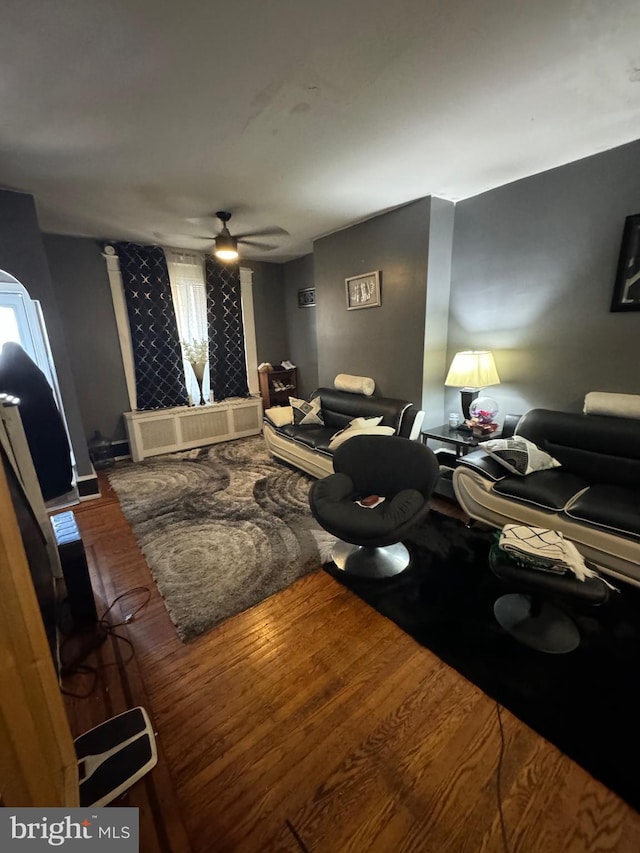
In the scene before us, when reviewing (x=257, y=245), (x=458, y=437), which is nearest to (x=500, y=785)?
(x=458, y=437)

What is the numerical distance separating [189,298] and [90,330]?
1.22 metres

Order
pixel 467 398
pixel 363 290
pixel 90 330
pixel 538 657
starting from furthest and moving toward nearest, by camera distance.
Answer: pixel 90 330
pixel 363 290
pixel 467 398
pixel 538 657

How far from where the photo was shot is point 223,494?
3.15 m

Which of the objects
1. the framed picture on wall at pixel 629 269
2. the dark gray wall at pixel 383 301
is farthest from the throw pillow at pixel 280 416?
the framed picture on wall at pixel 629 269

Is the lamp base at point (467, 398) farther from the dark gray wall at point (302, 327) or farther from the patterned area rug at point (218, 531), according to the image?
the dark gray wall at point (302, 327)

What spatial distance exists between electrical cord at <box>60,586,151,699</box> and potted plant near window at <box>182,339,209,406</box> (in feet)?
9.93

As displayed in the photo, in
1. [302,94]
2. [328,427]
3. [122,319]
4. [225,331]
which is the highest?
[302,94]

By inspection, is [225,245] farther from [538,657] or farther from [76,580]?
[538,657]

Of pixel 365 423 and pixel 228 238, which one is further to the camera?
pixel 365 423

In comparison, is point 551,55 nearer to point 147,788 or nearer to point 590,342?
point 590,342

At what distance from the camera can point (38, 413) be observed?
2059 mm

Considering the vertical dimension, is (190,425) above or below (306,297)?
below

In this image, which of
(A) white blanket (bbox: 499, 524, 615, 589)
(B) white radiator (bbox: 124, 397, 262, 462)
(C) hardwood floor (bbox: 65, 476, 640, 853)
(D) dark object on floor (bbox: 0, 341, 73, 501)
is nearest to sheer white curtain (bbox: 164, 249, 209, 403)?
(B) white radiator (bbox: 124, 397, 262, 462)

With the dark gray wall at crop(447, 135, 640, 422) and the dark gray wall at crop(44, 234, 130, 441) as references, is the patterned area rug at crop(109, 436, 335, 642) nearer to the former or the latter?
the dark gray wall at crop(44, 234, 130, 441)
